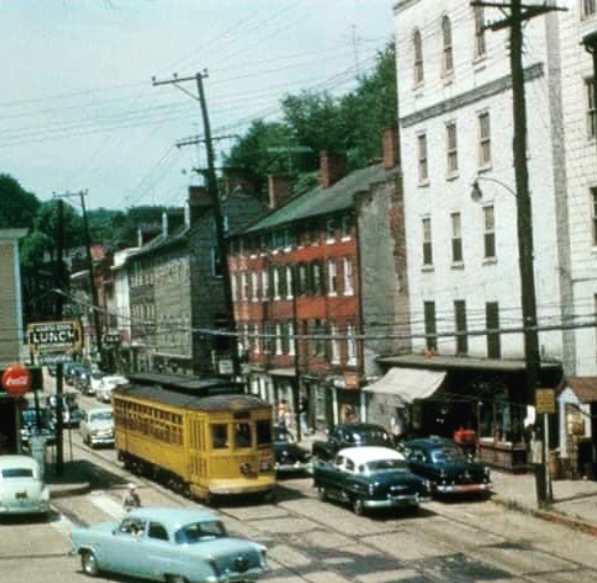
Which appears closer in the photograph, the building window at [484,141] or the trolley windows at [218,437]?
the trolley windows at [218,437]

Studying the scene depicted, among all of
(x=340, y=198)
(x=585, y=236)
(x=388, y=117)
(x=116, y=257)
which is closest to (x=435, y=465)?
(x=585, y=236)

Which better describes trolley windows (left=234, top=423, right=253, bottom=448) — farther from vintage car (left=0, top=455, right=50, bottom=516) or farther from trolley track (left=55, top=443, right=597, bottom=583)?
vintage car (left=0, top=455, right=50, bottom=516)

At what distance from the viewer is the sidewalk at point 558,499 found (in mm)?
32406

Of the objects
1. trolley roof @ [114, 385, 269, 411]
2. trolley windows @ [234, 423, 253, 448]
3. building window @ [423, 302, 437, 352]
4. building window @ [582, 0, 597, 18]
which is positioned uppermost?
building window @ [582, 0, 597, 18]

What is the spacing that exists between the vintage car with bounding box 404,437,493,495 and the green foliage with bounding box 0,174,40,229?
95.9 metres

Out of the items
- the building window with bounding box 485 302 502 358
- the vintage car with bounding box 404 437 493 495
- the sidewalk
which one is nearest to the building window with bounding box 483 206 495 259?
the building window with bounding box 485 302 502 358

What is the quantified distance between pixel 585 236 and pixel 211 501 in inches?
569

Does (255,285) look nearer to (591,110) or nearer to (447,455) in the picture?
(591,110)

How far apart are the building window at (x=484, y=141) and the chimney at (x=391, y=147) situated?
10564 millimetres

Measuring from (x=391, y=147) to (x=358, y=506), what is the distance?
86.6 feet

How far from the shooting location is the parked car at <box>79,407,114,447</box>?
5666 centimetres

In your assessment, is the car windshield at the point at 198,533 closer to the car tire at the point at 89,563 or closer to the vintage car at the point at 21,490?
the car tire at the point at 89,563

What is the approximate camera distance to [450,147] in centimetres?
4981

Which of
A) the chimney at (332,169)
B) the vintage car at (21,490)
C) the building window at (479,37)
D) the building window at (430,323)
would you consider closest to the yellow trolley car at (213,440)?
the vintage car at (21,490)
